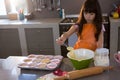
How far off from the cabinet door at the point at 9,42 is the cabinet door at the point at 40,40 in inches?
7.9

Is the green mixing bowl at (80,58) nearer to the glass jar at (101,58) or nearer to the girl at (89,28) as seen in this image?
the glass jar at (101,58)

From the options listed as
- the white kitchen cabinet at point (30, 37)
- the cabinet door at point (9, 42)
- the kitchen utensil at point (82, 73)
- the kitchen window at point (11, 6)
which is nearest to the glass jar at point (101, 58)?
the kitchen utensil at point (82, 73)

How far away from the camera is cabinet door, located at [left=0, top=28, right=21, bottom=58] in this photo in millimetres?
3248

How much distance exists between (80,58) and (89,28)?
22.2 inches

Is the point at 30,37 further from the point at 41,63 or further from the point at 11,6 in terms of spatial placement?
the point at 41,63

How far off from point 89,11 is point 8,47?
6.52 feet

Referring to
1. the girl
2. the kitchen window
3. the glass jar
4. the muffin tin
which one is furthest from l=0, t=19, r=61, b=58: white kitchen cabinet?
the glass jar

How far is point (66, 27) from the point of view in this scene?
3.00m

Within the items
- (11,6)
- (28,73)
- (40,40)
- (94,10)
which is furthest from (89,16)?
(11,6)

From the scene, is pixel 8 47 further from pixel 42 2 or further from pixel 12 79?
pixel 12 79

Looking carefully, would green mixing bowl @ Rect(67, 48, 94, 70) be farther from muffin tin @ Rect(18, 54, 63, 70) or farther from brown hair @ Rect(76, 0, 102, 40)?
brown hair @ Rect(76, 0, 102, 40)

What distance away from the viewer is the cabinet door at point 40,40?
312 cm

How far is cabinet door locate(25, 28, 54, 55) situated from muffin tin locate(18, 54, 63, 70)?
1.45 m

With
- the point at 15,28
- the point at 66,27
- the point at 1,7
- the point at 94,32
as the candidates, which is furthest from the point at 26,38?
the point at 94,32
